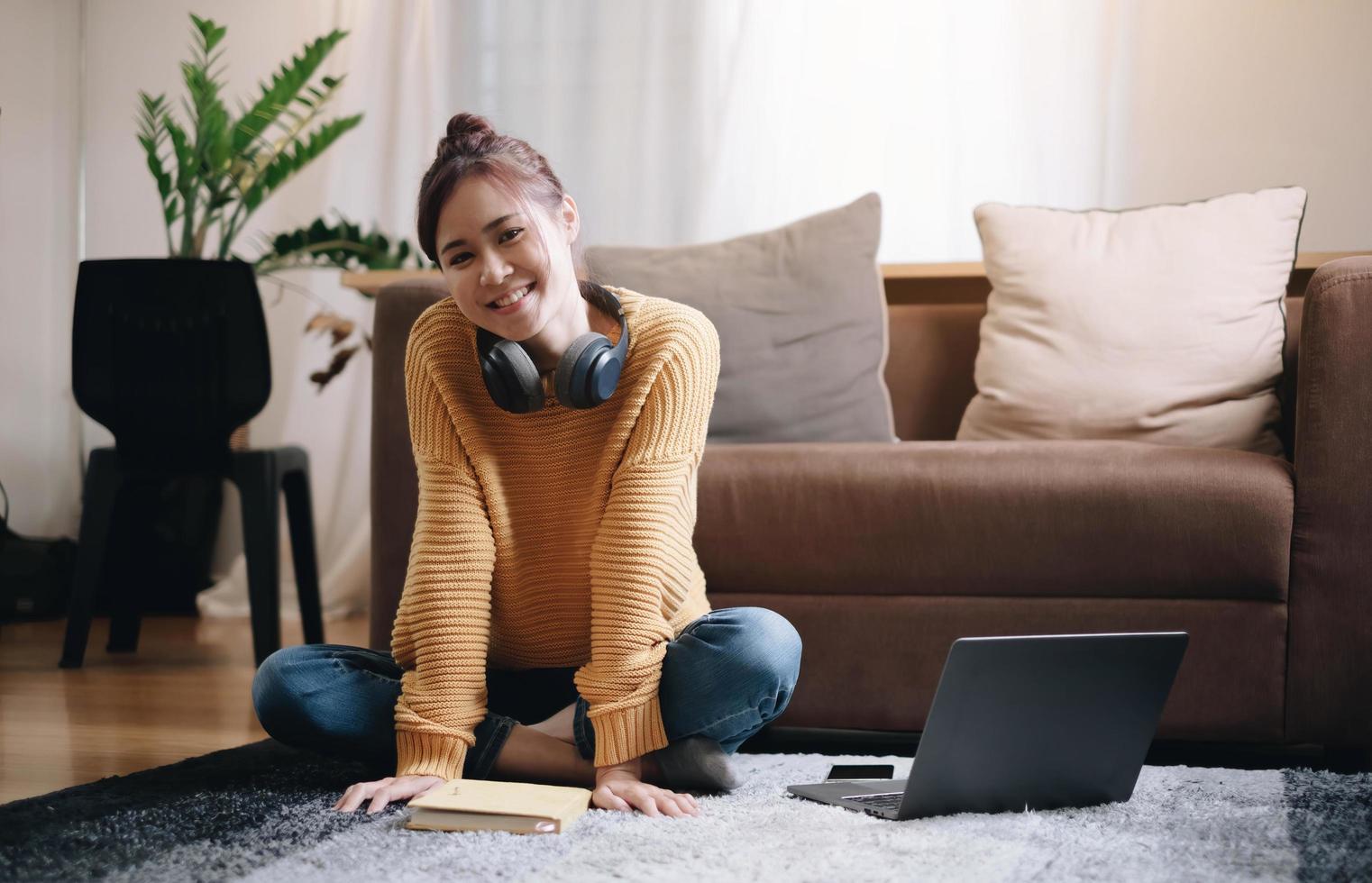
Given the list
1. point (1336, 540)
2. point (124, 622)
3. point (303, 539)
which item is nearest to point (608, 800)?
point (1336, 540)

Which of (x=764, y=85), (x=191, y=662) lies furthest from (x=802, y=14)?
(x=191, y=662)

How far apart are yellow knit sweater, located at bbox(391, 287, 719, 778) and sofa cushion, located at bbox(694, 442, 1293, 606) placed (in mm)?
262

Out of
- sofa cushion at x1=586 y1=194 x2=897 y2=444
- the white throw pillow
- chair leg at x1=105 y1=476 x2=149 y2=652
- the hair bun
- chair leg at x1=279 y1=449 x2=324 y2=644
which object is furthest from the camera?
chair leg at x1=105 y1=476 x2=149 y2=652

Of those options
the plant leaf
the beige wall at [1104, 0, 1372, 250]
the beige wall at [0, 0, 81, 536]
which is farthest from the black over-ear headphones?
the beige wall at [0, 0, 81, 536]

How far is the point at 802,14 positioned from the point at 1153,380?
1589 millimetres

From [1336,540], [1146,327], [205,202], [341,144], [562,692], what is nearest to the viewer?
[562,692]

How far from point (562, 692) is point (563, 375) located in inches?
14.7

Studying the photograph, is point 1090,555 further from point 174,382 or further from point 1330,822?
point 174,382

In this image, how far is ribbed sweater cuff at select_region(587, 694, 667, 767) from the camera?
4.00 feet

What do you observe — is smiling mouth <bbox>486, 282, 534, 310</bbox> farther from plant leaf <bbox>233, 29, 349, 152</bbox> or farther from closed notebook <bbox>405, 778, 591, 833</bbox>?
plant leaf <bbox>233, 29, 349, 152</bbox>

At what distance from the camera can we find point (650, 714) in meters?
1.23

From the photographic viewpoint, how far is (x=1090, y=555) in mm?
1558

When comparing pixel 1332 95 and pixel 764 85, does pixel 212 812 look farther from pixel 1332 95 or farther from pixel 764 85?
pixel 1332 95

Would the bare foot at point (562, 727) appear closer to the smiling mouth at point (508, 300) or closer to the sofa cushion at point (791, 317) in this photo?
the smiling mouth at point (508, 300)
